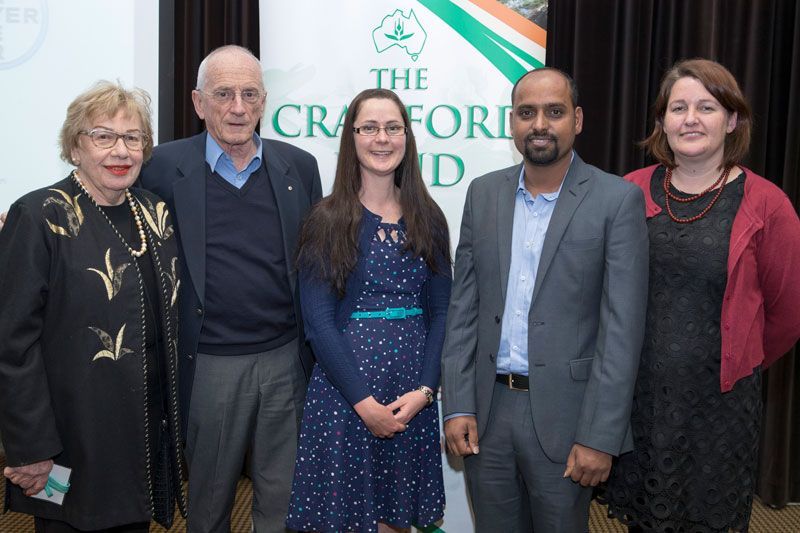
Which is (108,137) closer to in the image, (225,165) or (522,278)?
(225,165)

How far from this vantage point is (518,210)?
7.16 ft

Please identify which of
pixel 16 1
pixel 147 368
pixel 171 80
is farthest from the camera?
pixel 171 80

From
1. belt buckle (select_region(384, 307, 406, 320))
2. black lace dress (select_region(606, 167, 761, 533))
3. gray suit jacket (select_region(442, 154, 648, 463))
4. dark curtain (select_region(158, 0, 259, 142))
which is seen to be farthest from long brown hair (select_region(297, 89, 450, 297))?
dark curtain (select_region(158, 0, 259, 142))

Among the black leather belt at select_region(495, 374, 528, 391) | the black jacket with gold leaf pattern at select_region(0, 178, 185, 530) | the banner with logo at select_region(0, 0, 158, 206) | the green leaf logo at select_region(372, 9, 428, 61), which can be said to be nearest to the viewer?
the black jacket with gold leaf pattern at select_region(0, 178, 185, 530)

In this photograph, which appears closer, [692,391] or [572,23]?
[692,391]

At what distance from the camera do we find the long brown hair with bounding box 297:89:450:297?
7.45 feet

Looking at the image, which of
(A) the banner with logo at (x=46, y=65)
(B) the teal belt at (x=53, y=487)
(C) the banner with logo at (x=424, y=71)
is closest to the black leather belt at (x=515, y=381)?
(B) the teal belt at (x=53, y=487)

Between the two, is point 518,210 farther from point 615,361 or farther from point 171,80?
point 171,80

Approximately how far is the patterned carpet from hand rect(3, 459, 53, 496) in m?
1.64

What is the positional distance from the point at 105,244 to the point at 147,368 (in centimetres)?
38

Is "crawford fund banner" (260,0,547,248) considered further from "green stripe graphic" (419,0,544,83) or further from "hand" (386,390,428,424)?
"hand" (386,390,428,424)

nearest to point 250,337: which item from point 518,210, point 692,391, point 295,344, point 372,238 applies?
point 295,344

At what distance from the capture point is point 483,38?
11.8 feet

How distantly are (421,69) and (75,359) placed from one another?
2.32 meters
